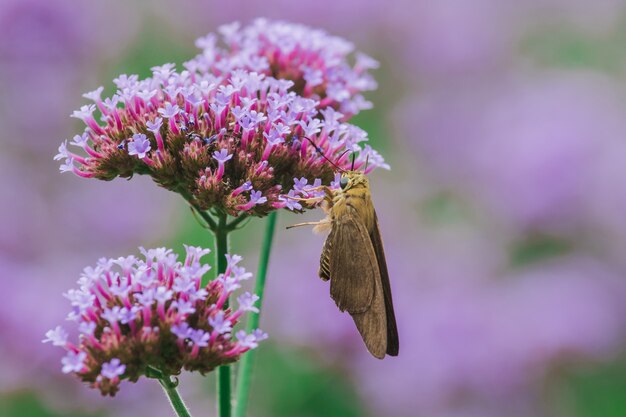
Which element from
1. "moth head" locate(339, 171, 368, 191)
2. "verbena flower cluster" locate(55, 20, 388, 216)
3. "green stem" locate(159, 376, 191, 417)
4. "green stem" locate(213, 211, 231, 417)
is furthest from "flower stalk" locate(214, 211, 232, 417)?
"moth head" locate(339, 171, 368, 191)

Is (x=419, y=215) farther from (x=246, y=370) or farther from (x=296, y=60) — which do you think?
(x=246, y=370)

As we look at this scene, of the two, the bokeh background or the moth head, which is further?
the bokeh background

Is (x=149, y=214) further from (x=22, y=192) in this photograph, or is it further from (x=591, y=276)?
(x=591, y=276)

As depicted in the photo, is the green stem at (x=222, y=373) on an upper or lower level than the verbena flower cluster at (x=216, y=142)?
lower

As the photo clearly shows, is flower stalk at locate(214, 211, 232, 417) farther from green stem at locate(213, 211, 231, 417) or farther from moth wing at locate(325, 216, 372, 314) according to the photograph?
moth wing at locate(325, 216, 372, 314)

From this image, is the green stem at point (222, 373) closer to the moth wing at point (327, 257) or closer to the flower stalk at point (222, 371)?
the flower stalk at point (222, 371)

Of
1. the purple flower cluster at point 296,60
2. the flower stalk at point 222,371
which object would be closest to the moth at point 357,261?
the flower stalk at point 222,371

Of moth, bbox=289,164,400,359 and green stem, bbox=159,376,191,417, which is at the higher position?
moth, bbox=289,164,400,359
